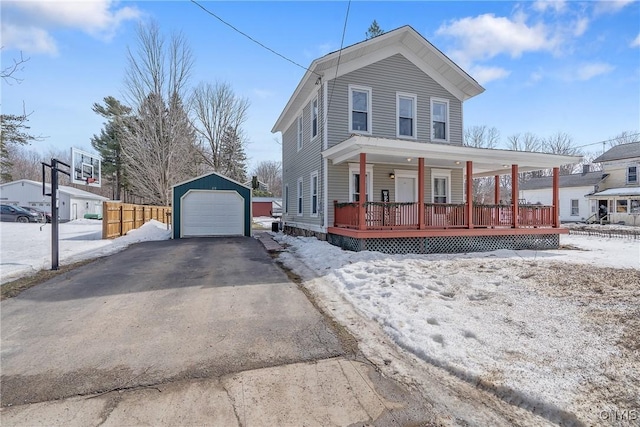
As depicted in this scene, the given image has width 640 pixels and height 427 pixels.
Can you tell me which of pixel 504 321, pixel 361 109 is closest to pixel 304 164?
pixel 361 109

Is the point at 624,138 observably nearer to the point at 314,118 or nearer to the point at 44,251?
the point at 314,118

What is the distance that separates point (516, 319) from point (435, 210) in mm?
6153

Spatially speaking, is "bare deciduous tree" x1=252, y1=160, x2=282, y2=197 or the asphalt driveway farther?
"bare deciduous tree" x1=252, y1=160, x2=282, y2=197

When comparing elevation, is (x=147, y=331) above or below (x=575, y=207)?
below

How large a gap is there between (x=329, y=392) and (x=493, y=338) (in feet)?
6.88

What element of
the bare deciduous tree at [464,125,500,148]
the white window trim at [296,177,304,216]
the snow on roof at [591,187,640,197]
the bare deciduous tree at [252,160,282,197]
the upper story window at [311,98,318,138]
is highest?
the bare deciduous tree at [464,125,500,148]

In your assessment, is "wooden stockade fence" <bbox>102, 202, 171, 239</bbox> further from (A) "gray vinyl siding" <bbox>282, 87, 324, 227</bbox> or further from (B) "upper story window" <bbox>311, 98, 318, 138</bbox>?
(B) "upper story window" <bbox>311, 98, 318, 138</bbox>

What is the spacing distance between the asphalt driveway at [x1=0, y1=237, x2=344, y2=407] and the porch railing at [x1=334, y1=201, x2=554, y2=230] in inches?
145

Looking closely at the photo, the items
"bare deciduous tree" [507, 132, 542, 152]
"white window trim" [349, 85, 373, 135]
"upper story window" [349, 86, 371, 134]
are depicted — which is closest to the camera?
"white window trim" [349, 85, 373, 135]

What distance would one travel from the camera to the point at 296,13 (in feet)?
28.3

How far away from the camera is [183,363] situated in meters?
3.07

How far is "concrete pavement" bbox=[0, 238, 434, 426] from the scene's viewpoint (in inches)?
93.2

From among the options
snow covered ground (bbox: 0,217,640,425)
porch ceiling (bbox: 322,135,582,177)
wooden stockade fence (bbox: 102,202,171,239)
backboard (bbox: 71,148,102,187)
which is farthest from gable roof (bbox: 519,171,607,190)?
backboard (bbox: 71,148,102,187)

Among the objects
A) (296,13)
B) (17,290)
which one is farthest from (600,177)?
(17,290)
